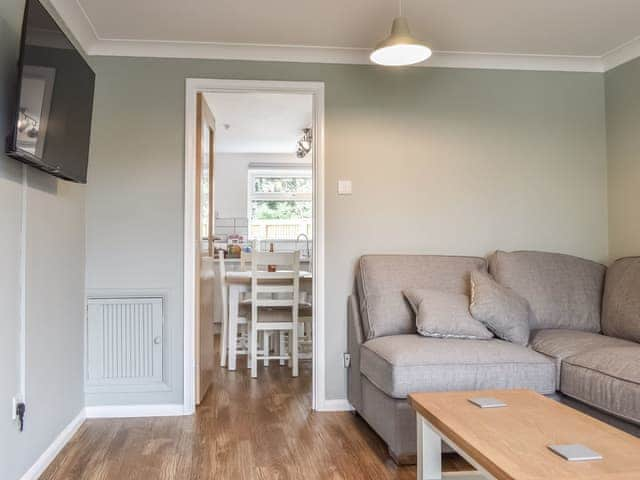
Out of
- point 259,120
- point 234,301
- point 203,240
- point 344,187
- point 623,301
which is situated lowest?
point 234,301

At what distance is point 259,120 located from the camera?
565 centimetres

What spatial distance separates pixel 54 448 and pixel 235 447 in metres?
0.89

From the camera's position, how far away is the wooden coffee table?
1.38 m

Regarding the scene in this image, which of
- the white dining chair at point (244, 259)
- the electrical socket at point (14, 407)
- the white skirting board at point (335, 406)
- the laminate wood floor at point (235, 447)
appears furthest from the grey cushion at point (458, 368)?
the white dining chair at point (244, 259)

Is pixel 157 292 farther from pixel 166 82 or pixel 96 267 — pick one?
pixel 166 82

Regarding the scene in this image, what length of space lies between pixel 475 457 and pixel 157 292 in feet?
7.82

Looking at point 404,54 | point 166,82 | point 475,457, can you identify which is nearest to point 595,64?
point 404,54

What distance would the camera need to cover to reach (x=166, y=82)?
3410mm

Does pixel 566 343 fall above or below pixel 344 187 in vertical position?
below

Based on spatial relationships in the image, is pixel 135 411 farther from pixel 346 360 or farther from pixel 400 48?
pixel 400 48

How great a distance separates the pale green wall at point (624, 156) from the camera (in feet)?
11.5

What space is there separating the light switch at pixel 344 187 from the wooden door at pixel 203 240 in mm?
926

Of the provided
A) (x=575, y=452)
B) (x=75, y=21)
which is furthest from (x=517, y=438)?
(x=75, y=21)

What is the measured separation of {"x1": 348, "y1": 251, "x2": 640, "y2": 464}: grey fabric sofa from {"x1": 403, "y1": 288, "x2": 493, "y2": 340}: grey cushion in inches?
3.2
